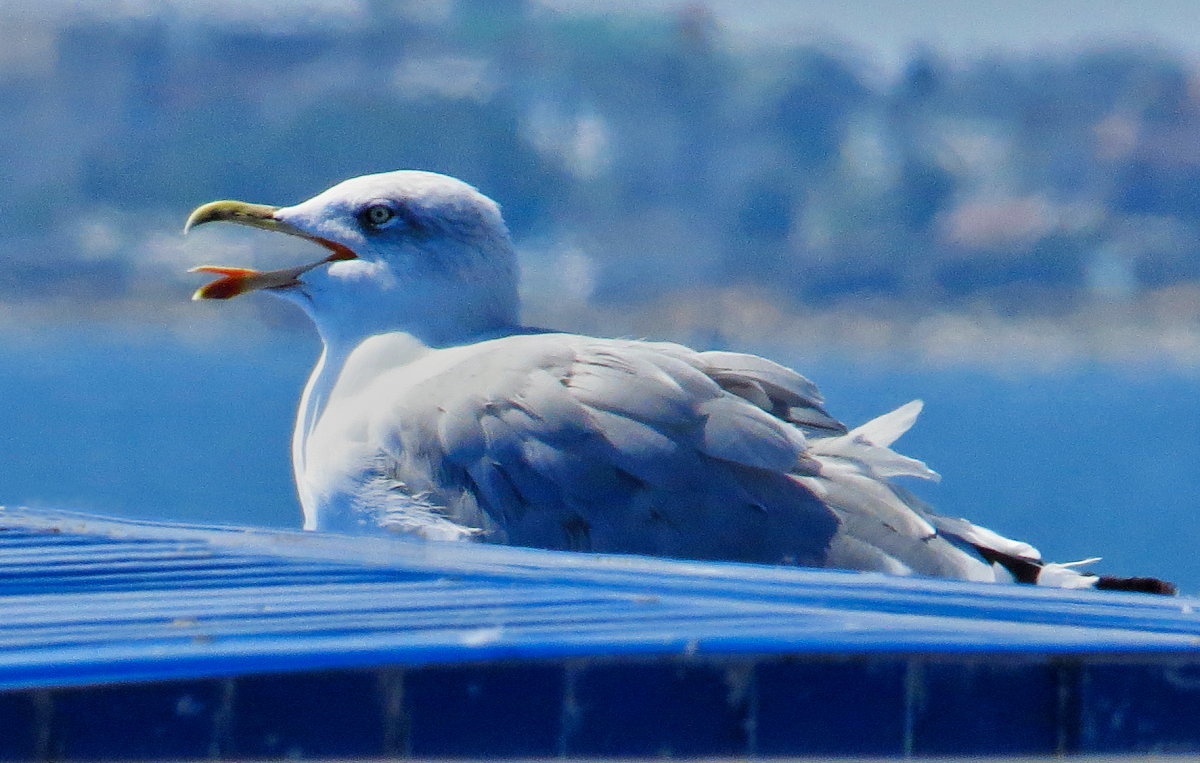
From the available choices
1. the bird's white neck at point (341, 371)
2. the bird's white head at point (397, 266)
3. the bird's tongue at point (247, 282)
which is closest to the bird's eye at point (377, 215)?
the bird's white head at point (397, 266)

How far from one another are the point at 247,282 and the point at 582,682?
2.73 metres

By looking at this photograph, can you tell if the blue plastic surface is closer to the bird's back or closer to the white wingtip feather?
the bird's back

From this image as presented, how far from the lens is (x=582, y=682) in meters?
1.77

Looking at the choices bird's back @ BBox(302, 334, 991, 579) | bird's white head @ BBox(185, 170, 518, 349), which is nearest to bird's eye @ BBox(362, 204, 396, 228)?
bird's white head @ BBox(185, 170, 518, 349)

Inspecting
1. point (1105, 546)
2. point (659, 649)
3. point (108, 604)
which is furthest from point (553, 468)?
point (1105, 546)

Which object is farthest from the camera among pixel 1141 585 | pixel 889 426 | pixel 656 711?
pixel 889 426

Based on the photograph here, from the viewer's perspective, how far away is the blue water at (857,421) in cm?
5019

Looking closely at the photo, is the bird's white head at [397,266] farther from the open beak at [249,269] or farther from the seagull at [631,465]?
the seagull at [631,465]

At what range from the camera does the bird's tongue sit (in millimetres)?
4277

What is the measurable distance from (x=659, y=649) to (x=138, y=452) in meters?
72.8

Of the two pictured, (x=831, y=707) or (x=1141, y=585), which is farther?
(x=1141, y=585)

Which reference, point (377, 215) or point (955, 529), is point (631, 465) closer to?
point (955, 529)

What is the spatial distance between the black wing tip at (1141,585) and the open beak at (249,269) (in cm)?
204

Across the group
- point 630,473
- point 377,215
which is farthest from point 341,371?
point 630,473
